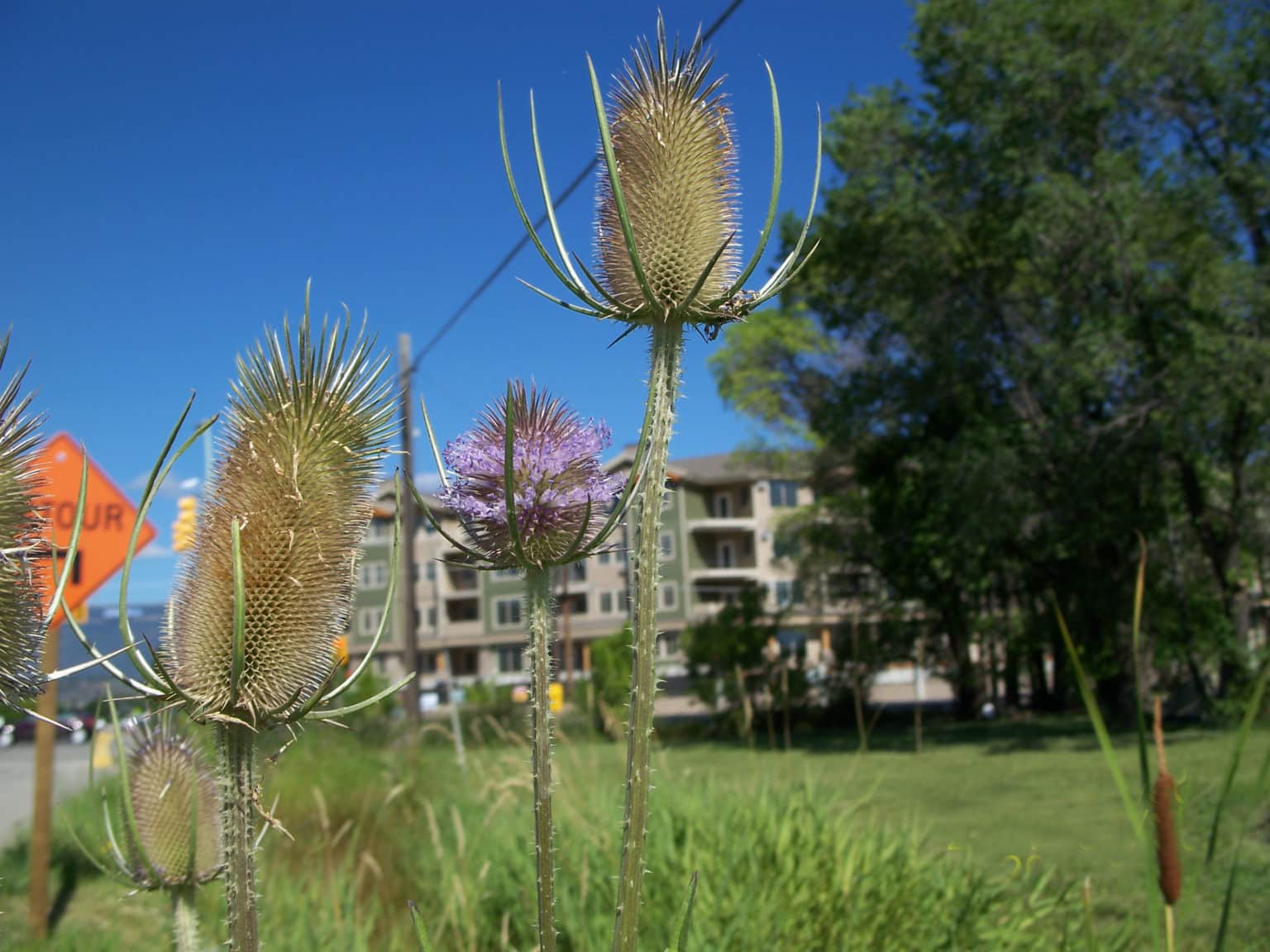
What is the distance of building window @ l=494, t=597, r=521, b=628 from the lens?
195 ft

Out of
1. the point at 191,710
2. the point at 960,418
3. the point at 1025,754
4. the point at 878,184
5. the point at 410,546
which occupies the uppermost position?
the point at 878,184

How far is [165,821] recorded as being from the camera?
1.98 meters

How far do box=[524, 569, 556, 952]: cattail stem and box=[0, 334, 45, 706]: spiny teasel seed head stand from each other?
62cm

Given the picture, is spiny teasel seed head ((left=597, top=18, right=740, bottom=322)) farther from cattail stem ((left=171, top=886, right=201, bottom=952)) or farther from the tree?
the tree

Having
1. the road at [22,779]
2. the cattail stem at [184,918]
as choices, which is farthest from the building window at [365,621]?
the cattail stem at [184,918]

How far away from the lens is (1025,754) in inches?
662

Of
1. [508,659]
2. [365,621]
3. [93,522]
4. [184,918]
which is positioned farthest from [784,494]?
[184,918]

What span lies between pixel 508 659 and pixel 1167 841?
64092 millimetres

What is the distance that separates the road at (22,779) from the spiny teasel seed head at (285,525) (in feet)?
18.1

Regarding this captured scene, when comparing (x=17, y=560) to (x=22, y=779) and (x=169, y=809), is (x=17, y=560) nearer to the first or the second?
(x=169, y=809)

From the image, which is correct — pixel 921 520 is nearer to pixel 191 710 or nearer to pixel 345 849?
pixel 345 849

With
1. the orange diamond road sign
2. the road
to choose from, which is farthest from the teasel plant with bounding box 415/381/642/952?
the road

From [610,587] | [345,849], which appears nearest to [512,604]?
[610,587]

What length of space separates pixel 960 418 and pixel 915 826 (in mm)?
16728
